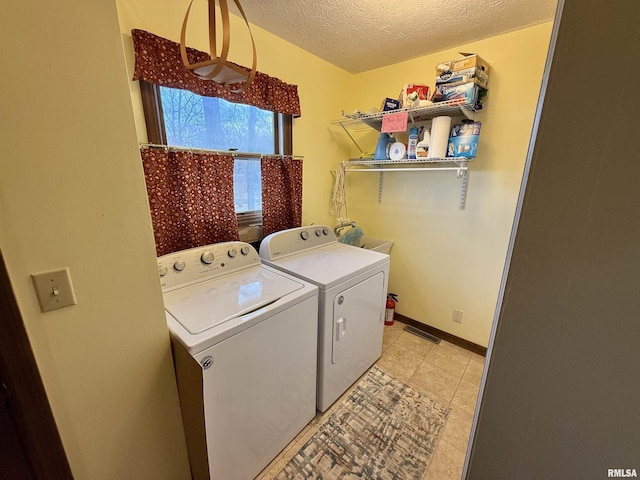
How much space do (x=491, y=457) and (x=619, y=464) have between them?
0.22 m

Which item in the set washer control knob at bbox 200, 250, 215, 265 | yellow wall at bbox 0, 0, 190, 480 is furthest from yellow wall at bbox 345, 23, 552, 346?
yellow wall at bbox 0, 0, 190, 480

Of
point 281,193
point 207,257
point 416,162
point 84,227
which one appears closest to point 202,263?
point 207,257

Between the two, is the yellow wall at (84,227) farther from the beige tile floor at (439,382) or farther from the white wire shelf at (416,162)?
the white wire shelf at (416,162)

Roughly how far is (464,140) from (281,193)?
4.64ft

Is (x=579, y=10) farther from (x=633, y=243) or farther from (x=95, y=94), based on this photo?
(x=95, y=94)

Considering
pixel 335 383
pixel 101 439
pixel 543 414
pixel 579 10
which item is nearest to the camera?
pixel 579 10

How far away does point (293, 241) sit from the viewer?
6.49 ft

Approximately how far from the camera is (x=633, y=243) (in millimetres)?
415

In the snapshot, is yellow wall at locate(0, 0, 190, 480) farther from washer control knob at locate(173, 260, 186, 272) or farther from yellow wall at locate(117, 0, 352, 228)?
yellow wall at locate(117, 0, 352, 228)

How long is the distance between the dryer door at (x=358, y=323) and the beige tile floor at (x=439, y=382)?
272mm

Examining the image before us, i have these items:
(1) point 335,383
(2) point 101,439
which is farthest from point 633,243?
(1) point 335,383

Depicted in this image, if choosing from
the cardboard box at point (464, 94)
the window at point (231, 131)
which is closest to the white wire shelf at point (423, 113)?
the cardboard box at point (464, 94)

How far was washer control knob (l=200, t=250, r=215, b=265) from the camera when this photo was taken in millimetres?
1482

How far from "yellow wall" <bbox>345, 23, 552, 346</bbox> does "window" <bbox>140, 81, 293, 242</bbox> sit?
98 cm
